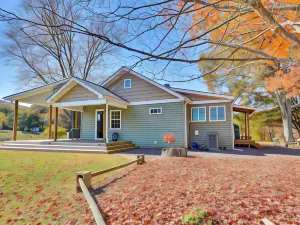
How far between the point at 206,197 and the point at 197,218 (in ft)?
2.81

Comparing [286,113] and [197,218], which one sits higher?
[286,113]

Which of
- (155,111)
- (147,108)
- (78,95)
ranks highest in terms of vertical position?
(78,95)

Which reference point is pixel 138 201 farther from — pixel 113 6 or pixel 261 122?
pixel 261 122

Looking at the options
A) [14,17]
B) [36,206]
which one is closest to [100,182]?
[36,206]

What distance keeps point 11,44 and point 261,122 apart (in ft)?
84.2

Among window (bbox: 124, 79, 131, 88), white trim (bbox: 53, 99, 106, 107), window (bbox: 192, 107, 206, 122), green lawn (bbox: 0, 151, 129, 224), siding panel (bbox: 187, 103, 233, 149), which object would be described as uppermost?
window (bbox: 124, 79, 131, 88)

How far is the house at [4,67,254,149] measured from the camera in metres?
10.8

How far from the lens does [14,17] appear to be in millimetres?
2170

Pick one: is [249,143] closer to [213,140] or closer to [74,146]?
[213,140]

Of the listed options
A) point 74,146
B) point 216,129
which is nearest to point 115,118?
point 74,146

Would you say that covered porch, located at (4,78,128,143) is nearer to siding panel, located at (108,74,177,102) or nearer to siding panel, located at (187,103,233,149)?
siding panel, located at (108,74,177,102)

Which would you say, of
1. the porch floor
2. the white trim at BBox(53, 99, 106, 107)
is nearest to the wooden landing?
the porch floor

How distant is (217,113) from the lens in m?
11.2

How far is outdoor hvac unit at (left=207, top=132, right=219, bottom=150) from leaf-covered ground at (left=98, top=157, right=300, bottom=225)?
19.5 ft
